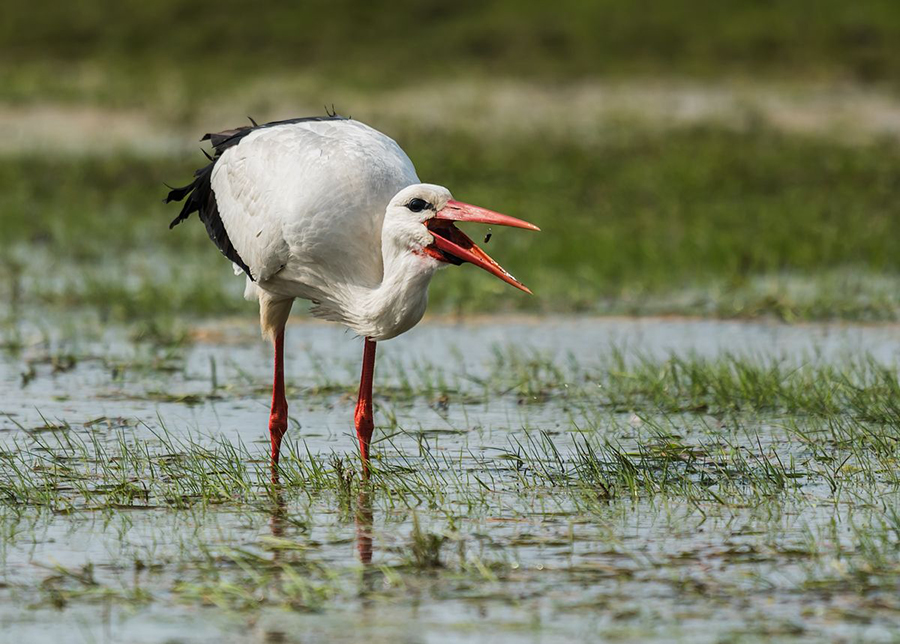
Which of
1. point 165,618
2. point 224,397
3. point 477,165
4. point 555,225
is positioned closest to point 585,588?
point 165,618

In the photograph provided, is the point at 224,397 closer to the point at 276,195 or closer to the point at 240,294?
the point at 276,195

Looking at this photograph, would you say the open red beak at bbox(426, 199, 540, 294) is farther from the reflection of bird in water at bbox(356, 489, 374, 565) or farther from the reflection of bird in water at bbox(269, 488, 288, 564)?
the reflection of bird in water at bbox(269, 488, 288, 564)

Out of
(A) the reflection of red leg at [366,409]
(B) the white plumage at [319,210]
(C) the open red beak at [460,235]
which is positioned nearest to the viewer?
(C) the open red beak at [460,235]

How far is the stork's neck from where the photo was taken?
215 inches

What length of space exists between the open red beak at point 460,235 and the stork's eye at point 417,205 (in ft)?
0.18

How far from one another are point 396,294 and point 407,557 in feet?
3.92

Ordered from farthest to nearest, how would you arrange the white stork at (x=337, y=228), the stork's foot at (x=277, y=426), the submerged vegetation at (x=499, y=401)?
the stork's foot at (x=277, y=426), the white stork at (x=337, y=228), the submerged vegetation at (x=499, y=401)

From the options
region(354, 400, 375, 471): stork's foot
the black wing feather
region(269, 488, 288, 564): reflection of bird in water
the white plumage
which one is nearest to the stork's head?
the white plumage

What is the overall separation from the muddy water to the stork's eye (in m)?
0.94

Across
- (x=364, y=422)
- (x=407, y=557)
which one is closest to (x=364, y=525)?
(x=407, y=557)

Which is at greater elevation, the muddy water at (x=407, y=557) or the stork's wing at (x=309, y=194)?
the stork's wing at (x=309, y=194)

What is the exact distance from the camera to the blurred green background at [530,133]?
10.7 m

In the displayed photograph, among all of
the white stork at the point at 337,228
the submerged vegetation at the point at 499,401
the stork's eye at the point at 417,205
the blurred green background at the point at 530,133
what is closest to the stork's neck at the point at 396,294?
the white stork at the point at 337,228

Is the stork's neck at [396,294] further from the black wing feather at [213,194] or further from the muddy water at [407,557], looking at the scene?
the black wing feather at [213,194]
